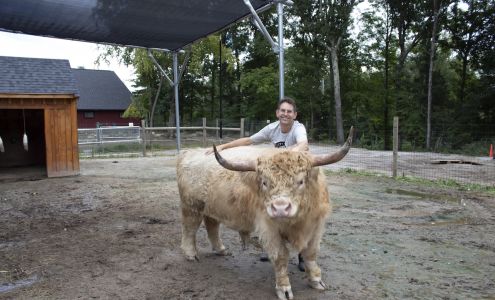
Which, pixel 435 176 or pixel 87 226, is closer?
pixel 87 226

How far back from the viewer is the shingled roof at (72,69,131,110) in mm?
35438

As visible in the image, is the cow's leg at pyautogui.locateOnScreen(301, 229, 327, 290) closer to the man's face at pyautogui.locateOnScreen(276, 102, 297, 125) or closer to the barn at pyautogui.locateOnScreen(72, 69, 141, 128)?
the man's face at pyautogui.locateOnScreen(276, 102, 297, 125)

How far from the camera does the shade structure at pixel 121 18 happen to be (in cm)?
798

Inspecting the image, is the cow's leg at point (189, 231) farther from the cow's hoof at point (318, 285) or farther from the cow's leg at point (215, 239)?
the cow's hoof at point (318, 285)

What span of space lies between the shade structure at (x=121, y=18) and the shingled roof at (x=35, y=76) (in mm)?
1332

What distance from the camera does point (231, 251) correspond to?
183 inches

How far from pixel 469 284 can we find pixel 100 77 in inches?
1626

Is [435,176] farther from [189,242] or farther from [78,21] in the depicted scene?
[78,21]

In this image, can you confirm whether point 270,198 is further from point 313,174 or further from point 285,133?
point 285,133

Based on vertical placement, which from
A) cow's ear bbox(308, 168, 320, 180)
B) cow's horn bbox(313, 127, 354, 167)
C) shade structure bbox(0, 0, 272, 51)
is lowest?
cow's ear bbox(308, 168, 320, 180)

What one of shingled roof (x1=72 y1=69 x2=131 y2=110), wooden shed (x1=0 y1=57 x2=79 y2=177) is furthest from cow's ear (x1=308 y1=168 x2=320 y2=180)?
shingled roof (x1=72 y1=69 x2=131 y2=110)

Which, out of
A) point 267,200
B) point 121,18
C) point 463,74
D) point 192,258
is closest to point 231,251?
point 192,258

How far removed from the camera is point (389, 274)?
3.84 meters

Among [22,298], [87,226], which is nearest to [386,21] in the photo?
[87,226]
